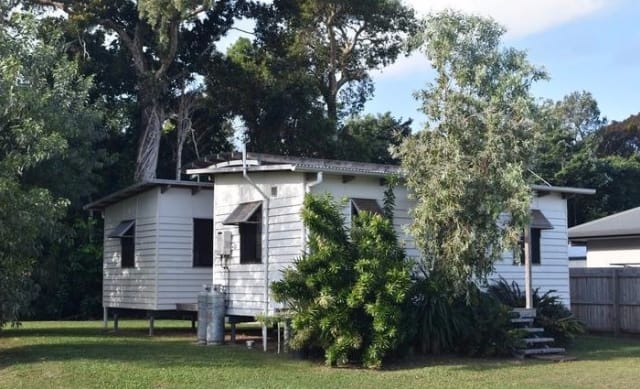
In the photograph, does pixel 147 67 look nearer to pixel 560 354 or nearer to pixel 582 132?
pixel 560 354

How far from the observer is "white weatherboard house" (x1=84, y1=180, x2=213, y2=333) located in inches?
787

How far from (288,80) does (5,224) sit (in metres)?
17.7

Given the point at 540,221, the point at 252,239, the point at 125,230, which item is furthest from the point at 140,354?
the point at 540,221

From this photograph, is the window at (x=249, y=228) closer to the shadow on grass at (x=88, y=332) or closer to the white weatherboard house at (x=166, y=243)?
the white weatherboard house at (x=166, y=243)

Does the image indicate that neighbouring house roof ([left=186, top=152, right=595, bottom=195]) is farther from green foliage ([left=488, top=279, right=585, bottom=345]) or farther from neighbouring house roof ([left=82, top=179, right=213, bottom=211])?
green foliage ([left=488, top=279, right=585, bottom=345])

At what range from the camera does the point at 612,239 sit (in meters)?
22.9

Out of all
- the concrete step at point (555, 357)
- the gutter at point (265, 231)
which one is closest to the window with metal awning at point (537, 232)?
the concrete step at point (555, 357)

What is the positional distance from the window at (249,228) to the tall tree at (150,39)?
12.4m

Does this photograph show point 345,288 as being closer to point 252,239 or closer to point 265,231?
point 265,231

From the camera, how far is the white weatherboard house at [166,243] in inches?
787

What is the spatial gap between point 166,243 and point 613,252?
1189 cm

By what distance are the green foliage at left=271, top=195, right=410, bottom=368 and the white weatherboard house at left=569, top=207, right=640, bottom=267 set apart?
9451mm

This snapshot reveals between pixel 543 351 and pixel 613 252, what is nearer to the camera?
pixel 543 351

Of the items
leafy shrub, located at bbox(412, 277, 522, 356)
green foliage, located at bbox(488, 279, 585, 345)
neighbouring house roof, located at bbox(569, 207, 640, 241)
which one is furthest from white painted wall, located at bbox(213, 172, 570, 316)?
neighbouring house roof, located at bbox(569, 207, 640, 241)
